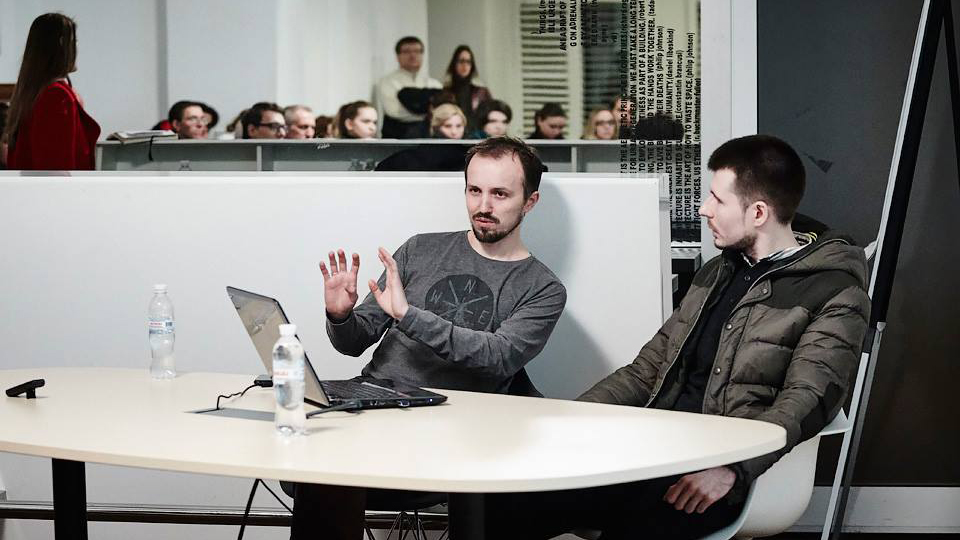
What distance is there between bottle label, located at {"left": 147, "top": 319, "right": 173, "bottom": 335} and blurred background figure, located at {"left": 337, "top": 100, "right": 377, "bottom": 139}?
5384 millimetres

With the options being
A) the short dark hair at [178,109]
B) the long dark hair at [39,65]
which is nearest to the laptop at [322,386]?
the long dark hair at [39,65]

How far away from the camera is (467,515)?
1.43m

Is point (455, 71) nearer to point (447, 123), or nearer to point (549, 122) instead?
point (447, 123)

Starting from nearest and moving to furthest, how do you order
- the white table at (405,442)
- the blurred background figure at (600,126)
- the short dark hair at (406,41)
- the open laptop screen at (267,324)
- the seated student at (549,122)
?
the white table at (405,442) → the open laptop screen at (267,324) → the blurred background figure at (600,126) → the seated student at (549,122) → the short dark hair at (406,41)

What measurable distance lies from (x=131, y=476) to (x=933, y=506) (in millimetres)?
2127

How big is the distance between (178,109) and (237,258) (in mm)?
Answer: 5062

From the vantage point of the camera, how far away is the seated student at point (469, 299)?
6.98 ft

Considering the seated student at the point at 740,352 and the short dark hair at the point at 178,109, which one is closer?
the seated student at the point at 740,352

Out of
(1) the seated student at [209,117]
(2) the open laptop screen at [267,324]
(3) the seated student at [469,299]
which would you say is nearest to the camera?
(2) the open laptop screen at [267,324]

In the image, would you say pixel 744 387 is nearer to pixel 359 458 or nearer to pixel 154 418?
pixel 359 458

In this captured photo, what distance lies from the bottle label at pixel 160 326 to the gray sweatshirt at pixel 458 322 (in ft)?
1.08

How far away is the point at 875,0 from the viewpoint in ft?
9.93

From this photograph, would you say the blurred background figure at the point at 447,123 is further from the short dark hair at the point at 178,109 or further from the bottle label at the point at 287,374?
the bottle label at the point at 287,374

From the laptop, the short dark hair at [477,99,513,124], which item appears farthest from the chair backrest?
the short dark hair at [477,99,513,124]
